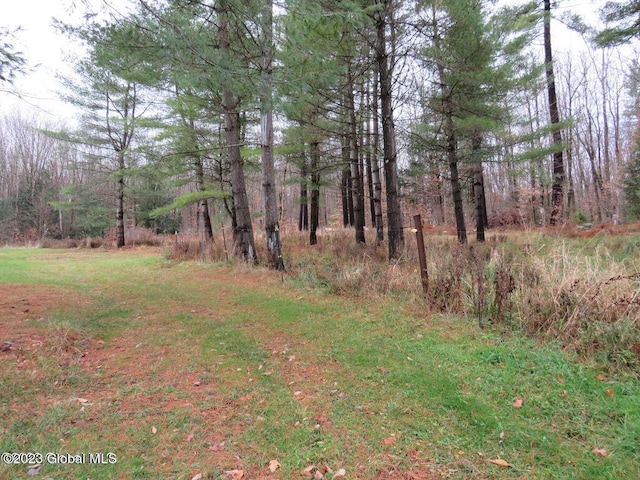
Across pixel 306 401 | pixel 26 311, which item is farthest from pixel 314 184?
pixel 306 401

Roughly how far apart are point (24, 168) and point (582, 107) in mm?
46794

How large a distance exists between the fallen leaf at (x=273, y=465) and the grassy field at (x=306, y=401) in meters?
0.01

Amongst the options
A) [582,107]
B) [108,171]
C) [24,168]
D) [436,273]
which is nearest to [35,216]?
[24,168]

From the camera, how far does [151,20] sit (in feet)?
13.7

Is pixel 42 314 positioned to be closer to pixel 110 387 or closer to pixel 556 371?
pixel 110 387

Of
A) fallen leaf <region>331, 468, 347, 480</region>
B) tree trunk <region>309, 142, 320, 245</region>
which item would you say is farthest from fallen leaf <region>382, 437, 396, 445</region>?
tree trunk <region>309, 142, 320, 245</region>

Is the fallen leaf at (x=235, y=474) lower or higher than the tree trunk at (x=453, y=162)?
lower

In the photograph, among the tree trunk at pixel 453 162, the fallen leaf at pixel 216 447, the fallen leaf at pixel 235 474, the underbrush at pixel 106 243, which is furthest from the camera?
the underbrush at pixel 106 243

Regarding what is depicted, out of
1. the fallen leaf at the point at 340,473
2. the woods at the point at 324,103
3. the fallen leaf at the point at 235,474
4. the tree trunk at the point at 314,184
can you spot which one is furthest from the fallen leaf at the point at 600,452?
the tree trunk at the point at 314,184

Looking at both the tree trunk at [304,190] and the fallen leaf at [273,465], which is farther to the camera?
the tree trunk at [304,190]

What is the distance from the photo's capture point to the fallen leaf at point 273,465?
6.34 ft

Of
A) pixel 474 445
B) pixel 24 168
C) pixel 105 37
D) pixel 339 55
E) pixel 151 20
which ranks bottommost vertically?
pixel 474 445

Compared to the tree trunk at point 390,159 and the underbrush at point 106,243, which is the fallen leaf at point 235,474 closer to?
the tree trunk at point 390,159

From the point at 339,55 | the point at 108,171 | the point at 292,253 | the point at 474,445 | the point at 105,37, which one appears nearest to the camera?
the point at 474,445
